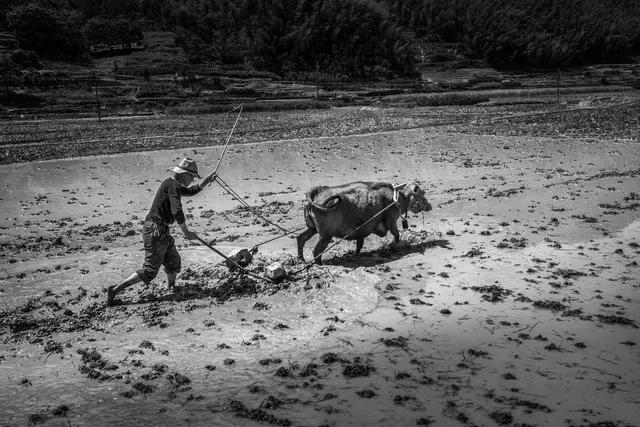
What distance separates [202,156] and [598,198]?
44.4ft

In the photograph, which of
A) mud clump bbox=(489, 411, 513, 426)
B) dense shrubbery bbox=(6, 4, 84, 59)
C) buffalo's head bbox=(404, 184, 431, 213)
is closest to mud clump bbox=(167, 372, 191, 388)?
mud clump bbox=(489, 411, 513, 426)

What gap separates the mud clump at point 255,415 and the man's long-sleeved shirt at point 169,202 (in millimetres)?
3061

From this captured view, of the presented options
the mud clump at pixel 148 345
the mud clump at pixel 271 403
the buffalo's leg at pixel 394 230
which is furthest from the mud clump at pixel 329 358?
the buffalo's leg at pixel 394 230

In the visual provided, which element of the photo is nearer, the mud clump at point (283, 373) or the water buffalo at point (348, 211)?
the mud clump at point (283, 373)

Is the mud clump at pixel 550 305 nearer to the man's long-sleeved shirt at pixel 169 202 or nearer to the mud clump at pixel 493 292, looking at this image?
the mud clump at pixel 493 292

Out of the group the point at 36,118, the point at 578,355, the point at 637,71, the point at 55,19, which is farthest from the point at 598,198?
the point at 637,71

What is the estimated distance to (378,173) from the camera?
1720cm

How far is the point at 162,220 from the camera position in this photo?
781cm

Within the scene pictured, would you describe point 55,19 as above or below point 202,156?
above

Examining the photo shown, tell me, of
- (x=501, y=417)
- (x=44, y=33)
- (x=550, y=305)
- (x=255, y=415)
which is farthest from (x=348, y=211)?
(x=44, y=33)

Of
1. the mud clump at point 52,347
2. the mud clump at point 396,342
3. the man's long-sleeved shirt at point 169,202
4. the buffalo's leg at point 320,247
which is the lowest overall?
the mud clump at point 396,342

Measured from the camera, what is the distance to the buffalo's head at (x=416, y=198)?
34.3 feet

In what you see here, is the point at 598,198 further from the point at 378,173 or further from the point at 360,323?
the point at 360,323

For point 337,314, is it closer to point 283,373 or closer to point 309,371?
point 309,371
